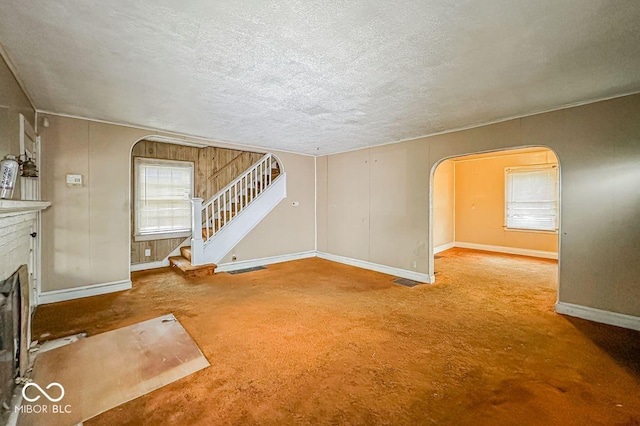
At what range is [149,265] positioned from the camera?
557 centimetres

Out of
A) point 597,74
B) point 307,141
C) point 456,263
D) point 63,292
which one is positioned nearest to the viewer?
point 597,74

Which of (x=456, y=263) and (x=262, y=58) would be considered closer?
(x=262, y=58)

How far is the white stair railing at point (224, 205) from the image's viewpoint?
199 inches

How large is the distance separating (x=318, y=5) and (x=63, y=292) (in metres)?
4.70

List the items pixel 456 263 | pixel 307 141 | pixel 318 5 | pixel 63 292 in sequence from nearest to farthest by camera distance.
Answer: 1. pixel 318 5
2. pixel 63 292
3. pixel 307 141
4. pixel 456 263

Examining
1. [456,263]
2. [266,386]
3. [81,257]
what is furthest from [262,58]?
[456,263]

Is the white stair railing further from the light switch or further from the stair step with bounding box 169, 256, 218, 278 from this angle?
the light switch

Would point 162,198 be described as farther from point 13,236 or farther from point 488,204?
point 488,204

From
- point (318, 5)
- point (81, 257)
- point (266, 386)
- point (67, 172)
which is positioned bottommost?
point (266, 386)

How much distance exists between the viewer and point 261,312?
132 inches

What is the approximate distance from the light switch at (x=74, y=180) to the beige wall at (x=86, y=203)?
2.2 inches

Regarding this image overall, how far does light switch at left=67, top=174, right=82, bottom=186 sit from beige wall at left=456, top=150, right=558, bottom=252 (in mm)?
7380

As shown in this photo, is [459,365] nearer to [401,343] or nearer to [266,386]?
[401,343]

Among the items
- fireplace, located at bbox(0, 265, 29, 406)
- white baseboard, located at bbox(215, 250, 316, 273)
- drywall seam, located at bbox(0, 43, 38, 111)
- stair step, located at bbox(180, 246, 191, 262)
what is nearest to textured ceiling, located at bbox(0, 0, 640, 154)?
drywall seam, located at bbox(0, 43, 38, 111)
